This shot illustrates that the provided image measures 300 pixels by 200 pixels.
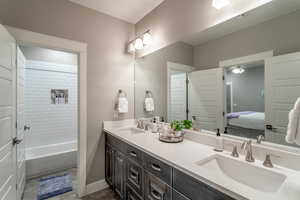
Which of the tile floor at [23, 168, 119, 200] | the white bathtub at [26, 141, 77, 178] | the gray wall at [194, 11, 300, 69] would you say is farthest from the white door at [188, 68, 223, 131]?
the white bathtub at [26, 141, 77, 178]

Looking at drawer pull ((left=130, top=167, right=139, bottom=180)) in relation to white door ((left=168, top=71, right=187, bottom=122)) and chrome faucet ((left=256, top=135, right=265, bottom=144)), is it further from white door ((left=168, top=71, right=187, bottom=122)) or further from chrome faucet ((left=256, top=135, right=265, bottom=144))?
chrome faucet ((left=256, top=135, right=265, bottom=144))

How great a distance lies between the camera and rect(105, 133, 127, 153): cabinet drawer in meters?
1.71

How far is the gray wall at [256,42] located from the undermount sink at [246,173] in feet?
2.83

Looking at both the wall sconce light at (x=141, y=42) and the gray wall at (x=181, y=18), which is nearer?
the gray wall at (x=181, y=18)

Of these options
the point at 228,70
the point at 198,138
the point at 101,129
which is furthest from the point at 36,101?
the point at 228,70

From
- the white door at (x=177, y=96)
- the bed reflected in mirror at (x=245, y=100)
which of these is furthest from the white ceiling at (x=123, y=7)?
the bed reflected in mirror at (x=245, y=100)

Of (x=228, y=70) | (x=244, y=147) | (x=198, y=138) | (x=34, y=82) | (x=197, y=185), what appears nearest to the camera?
(x=197, y=185)

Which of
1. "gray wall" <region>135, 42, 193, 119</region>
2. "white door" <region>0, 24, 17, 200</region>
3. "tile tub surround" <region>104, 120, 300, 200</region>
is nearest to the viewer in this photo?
"tile tub surround" <region>104, 120, 300, 200</region>

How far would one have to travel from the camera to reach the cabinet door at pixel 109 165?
2.01 m

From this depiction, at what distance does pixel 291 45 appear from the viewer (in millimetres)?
1007

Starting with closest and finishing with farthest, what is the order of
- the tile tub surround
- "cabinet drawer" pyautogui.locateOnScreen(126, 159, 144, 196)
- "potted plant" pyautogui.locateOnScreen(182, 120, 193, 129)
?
the tile tub surround, "cabinet drawer" pyautogui.locateOnScreen(126, 159, 144, 196), "potted plant" pyautogui.locateOnScreen(182, 120, 193, 129)

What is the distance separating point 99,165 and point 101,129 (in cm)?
55

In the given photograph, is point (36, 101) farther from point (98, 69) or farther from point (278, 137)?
point (278, 137)

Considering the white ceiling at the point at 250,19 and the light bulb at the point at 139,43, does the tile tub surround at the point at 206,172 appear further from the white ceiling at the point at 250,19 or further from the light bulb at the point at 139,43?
the light bulb at the point at 139,43
